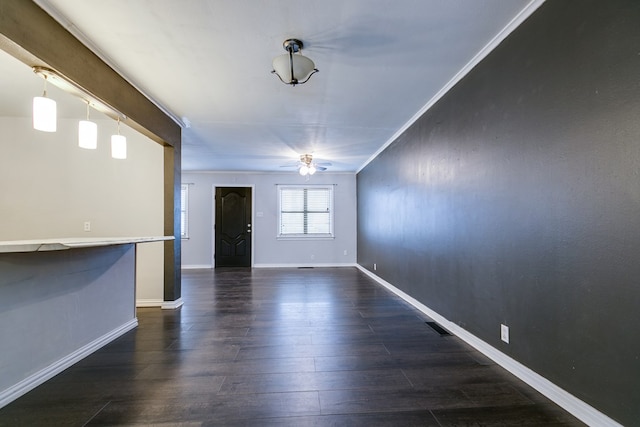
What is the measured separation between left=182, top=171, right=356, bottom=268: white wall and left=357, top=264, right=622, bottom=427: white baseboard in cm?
449

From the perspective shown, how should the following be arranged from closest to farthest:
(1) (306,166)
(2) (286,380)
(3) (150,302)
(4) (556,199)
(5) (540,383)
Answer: (4) (556,199) → (5) (540,383) → (2) (286,380) → (3) (150,302) → (1) (306,166)

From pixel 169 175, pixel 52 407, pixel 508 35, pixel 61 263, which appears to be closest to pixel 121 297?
pixel 61 263

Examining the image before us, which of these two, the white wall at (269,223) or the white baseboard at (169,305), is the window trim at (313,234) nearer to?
the white wall at (269,223)

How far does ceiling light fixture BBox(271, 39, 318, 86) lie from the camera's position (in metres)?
2.05

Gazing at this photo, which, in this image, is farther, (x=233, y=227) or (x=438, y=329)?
(x=233, y=227)

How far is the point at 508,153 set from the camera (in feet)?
6.47

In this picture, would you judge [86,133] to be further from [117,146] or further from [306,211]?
[306,211]

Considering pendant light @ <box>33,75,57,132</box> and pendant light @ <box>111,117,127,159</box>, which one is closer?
pendant light @ <box>33,75,57,132</box>

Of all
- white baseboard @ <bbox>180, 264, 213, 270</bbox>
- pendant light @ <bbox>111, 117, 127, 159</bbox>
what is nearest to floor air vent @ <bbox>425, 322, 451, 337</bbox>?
pendant light @ <bbox>111, 117, 127, 159</bbox>

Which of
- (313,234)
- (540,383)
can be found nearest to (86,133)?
(540,383)

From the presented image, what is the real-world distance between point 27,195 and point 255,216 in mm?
4276

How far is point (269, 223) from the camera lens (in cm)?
717

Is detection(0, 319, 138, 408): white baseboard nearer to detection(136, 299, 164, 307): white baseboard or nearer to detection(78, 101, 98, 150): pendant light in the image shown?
detection(136, 299, 164, 307): white baseboard

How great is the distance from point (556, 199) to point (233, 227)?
21.6ft
